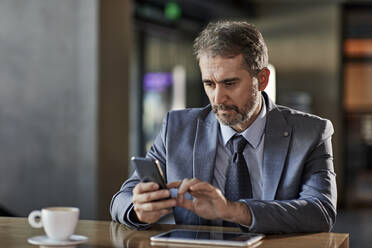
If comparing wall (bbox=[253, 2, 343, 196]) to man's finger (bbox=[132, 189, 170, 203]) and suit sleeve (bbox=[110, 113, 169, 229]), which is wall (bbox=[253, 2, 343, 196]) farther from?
man's finger (bbox=[132, 189, 170, 203])

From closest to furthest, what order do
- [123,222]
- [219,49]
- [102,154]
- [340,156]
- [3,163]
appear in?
1. [123,222]
2. [219,49]
3. [3,163]
4. [102,154]
5. [340,156]

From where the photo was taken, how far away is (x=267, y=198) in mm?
2396

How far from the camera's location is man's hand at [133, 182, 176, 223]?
6.48 ft

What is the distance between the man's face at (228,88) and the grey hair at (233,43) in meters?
0.02

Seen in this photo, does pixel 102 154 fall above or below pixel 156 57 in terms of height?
below

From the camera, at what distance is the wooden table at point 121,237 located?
1.90 m

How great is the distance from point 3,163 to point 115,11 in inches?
67.1

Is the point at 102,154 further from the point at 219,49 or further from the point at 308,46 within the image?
the point at 308,46

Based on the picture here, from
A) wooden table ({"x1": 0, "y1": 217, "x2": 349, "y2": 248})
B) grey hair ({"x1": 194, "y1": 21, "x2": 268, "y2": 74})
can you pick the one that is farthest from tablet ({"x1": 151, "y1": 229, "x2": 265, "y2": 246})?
grey hair ({"x1": 194, "y1": 21, "x2": 268, "y2": 74})

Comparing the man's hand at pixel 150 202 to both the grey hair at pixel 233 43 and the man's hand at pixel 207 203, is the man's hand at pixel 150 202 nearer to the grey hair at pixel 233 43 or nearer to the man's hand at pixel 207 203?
the man's hand at pixel 207 203

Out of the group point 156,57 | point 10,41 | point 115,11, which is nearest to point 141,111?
point 156,57

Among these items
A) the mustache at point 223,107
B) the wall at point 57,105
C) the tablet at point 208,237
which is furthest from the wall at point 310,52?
the tablet at point 208,237

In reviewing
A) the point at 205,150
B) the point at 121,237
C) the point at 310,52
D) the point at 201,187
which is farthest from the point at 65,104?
the point at 310,52

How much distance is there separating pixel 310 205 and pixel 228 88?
22.0 inches
